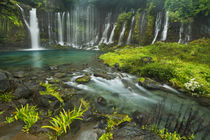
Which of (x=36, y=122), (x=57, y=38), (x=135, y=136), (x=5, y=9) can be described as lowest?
(x=135, y=136)

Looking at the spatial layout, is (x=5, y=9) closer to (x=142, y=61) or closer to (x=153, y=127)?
(x=153, y=127)

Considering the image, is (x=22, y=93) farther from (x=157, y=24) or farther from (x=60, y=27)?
(x=60, y=27)

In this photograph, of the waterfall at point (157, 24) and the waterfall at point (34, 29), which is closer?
the waterfall at point (157, 24)

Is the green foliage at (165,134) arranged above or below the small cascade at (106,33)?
below

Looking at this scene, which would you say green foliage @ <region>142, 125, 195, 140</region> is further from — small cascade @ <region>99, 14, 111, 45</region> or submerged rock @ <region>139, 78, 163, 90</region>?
small cascade @ <region>99, 14, 111, 45</region>

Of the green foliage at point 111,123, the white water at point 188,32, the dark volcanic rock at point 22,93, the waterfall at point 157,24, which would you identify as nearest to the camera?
the green foliage at point 111,123

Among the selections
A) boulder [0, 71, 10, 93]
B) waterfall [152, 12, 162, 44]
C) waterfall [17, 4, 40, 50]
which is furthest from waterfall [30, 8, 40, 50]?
waterfall [152, 12, 162, 44]

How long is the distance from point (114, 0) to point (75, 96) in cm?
5013

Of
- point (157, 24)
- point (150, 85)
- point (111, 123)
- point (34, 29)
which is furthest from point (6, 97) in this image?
point (34, 29)

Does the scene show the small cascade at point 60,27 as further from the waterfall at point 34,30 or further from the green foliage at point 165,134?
the green foliage at point 165,134

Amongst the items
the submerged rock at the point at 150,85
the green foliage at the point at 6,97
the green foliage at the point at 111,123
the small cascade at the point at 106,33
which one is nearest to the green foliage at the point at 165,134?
the green foliage at the point at 111,123

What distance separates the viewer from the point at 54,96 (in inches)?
160

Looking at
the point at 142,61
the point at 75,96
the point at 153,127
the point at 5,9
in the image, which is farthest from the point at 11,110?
the point at 142,61

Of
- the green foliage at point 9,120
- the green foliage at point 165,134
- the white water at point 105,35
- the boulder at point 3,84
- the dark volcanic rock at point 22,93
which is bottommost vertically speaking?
the green foliage at point 165,134
